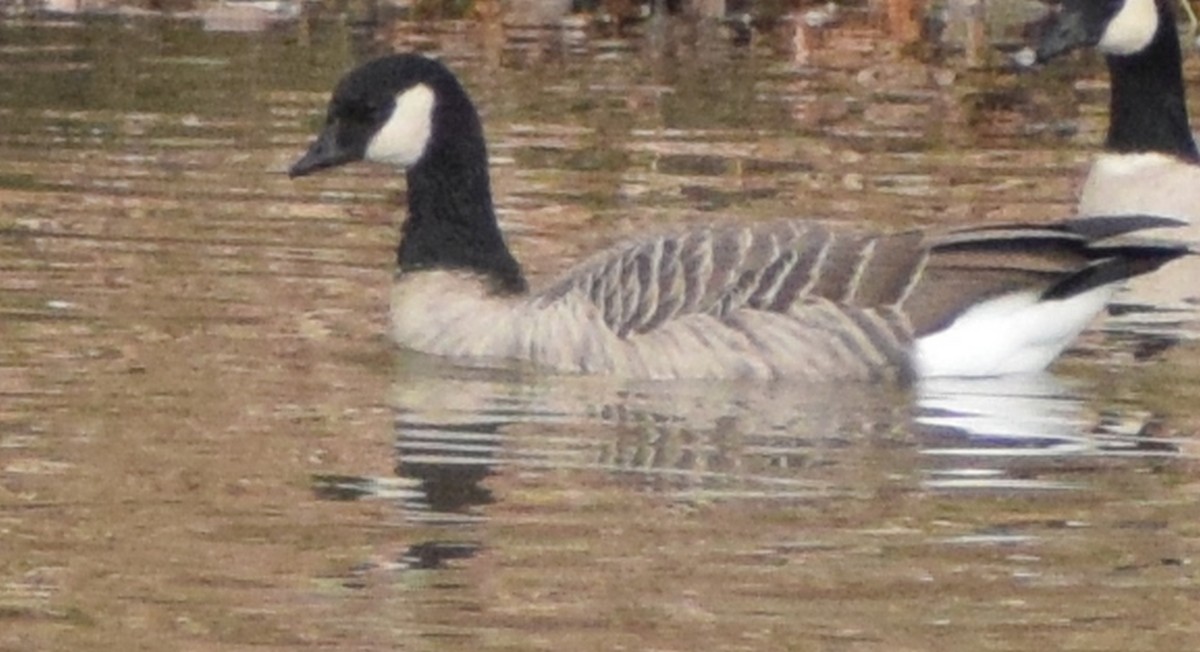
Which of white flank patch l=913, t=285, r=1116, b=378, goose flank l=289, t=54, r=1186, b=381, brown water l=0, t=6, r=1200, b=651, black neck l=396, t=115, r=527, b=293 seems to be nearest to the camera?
brown water l=0, t=6, r=1200, b=651

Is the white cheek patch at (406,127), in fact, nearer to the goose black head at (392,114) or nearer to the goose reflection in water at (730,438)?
the goose black head at (392,114)

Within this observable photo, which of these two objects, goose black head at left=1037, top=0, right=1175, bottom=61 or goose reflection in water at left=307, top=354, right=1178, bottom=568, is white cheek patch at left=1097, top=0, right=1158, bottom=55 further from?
goose reflection in water at left=307, top=354, right=1178, bottom=568

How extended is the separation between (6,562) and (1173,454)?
3467 millimetres

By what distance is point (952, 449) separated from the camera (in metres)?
9.52

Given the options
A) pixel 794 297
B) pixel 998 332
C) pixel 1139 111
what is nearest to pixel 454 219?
pixel 794 297

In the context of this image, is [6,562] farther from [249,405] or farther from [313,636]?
[249,405]

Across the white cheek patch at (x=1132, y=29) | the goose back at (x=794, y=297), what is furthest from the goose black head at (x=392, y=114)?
the white cheek patch at (x=1132, y=29)

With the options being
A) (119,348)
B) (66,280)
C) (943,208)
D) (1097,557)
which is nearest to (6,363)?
(119,348)

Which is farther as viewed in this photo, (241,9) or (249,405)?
(241,9)

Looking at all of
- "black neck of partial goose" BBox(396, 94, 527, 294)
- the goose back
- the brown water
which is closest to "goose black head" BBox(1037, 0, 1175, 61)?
the brown water

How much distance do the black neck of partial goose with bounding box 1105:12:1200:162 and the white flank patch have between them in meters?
4.42

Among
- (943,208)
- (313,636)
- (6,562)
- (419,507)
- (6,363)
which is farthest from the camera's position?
(943,208)

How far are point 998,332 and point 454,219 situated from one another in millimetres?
2046

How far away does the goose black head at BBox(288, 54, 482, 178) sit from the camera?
11.5m
